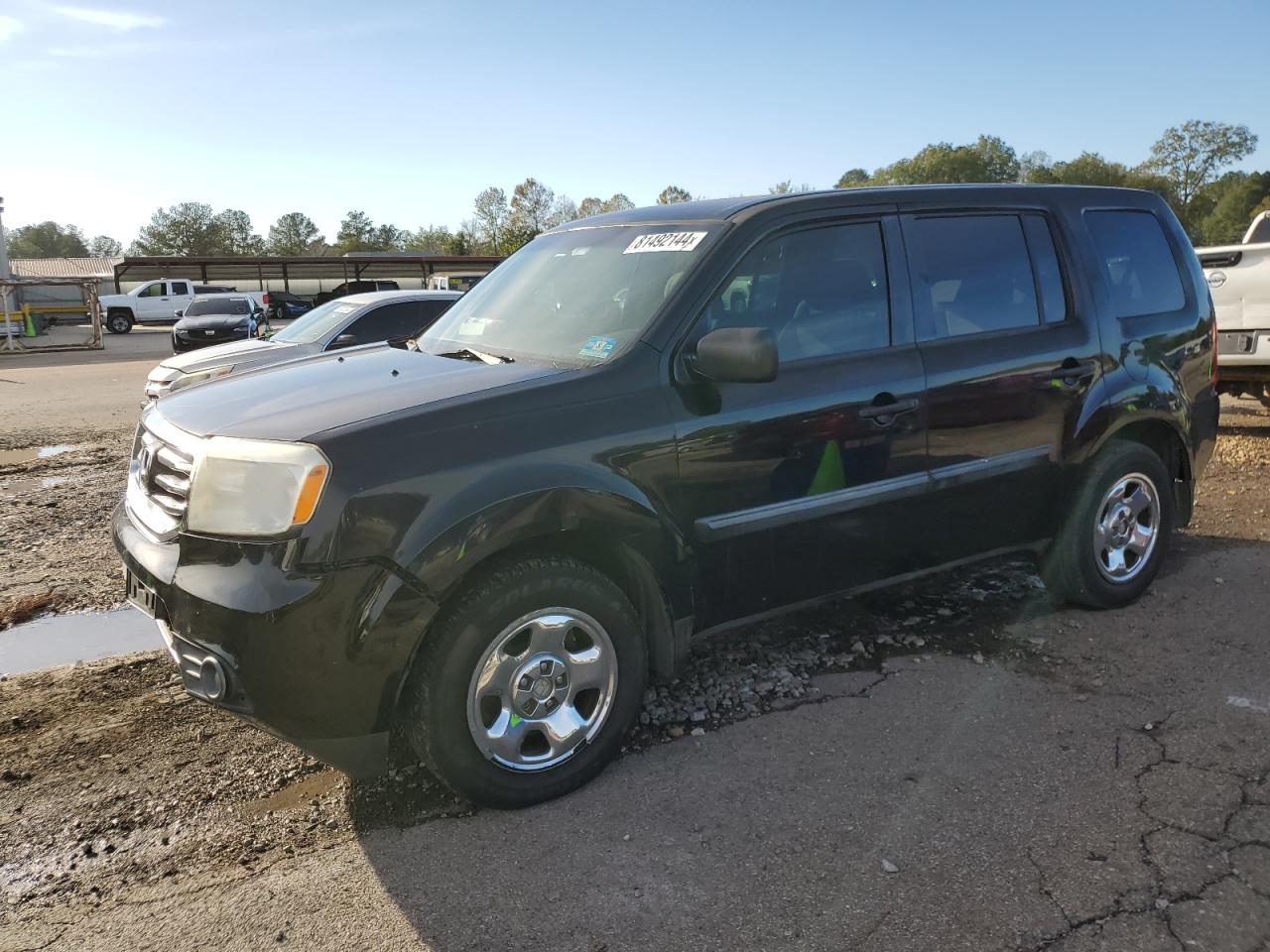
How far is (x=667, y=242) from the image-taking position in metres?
3.64

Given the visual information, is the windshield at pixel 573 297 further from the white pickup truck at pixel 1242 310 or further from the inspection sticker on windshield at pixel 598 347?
the white pickup truck at pixel 1242 310

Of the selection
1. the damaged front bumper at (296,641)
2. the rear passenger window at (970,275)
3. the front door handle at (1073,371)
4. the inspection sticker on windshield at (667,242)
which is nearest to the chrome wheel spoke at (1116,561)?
the front door handle at (1073,371)

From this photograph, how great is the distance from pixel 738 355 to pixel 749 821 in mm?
1459

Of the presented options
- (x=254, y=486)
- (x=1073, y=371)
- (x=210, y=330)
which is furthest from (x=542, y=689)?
(x=210, y=330)

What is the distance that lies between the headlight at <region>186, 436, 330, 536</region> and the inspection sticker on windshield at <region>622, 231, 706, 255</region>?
159cm

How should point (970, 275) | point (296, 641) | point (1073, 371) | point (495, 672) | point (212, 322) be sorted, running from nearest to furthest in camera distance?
point (296, 641) → point (495, 672) → point (970, 275) → point (1073, 371) → point (212, 322)

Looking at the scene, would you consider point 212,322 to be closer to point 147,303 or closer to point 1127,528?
point 1127,528

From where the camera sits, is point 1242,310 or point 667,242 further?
point 1242,310

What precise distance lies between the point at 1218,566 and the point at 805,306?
10.6ft

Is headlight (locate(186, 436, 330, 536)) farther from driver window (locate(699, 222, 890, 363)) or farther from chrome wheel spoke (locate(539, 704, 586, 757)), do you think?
driver window (locate(699, 222, 890, 363))

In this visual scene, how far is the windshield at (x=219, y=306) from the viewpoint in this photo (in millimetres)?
22906

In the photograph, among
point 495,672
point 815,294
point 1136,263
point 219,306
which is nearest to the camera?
point 495,672

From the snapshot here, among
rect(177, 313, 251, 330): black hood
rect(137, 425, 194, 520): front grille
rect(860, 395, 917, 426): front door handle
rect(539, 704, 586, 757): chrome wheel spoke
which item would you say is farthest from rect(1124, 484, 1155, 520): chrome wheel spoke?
rect(177, 313, 251, 330): black hood

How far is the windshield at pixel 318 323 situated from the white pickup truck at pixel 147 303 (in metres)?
28.7
